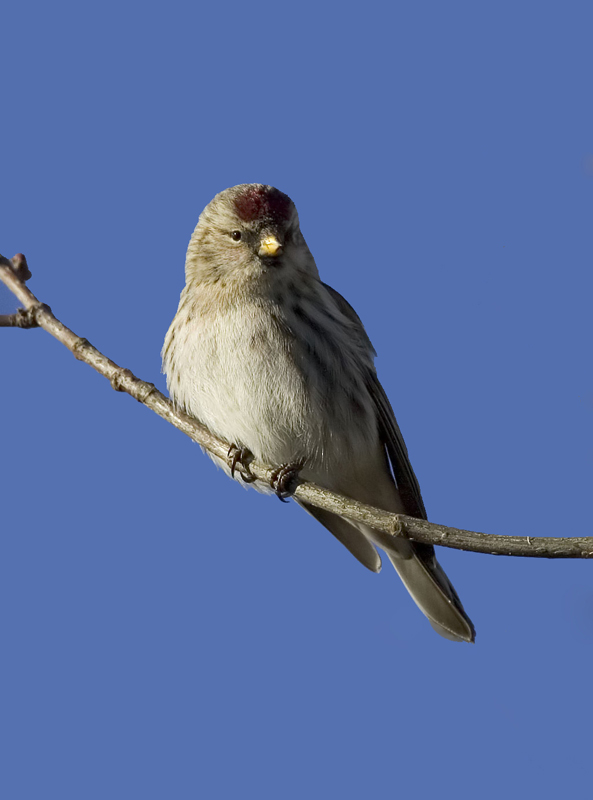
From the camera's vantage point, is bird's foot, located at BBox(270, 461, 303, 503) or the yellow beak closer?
bird's foot, located at BBox(270, 461, 303, 503)

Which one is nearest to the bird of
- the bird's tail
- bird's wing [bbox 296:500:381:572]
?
the bird's tail

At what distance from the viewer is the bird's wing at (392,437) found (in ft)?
15.8

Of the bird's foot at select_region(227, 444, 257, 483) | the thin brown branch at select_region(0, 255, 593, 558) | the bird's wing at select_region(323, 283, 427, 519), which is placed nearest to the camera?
the thin brown branch at select_region(0, 255, 593, 558)

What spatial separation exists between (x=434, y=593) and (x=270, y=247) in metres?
2.21

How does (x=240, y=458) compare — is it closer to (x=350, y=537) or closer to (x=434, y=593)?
(x=350, y=537)

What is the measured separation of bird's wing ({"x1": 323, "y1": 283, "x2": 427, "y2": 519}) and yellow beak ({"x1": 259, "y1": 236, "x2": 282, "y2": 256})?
67cm

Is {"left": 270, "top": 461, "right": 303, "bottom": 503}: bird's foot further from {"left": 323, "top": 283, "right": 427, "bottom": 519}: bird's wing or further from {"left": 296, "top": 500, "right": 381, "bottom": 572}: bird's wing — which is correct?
{"left": 296, "top": 500, "right": 381, "bottom": 572}: bird's wing

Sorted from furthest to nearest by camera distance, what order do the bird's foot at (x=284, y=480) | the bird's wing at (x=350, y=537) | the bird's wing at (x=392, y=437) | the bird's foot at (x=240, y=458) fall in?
the bird's wing at (x=350, y=537) → the bird's wing at (x=392, y=437) → the bird's foot at (x=240, y=458) → the bird's foot at (x=284, y=480)

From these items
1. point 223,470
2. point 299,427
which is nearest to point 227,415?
point 299,427

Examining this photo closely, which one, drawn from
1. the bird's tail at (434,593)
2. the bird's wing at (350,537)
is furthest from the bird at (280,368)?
the bird's wing at (350,537)

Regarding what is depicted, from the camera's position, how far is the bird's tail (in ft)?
15.9

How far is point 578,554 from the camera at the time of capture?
2609 millimetres

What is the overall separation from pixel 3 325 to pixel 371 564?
2.68 metres

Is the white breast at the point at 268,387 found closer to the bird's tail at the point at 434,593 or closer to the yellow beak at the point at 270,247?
the yellow beak at the point at 270,247
